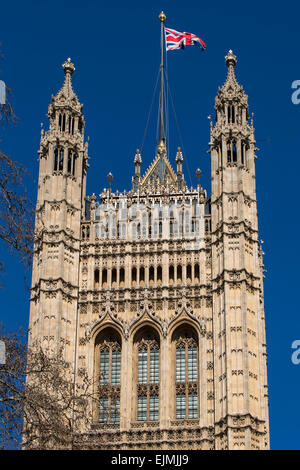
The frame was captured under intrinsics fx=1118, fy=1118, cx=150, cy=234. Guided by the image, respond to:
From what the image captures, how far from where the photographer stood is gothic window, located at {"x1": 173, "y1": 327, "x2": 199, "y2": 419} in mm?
47219

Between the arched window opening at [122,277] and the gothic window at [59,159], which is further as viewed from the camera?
the gothic window at [59,159]

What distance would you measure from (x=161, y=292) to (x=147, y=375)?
3798 mm

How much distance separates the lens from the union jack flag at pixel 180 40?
57312mm

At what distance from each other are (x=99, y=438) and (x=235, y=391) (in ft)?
19.2

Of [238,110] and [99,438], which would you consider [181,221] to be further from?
[99,438]

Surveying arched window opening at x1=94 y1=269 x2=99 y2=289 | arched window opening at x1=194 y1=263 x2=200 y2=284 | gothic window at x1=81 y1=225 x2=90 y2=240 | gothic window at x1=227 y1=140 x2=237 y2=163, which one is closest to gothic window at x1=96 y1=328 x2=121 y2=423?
arched window opening at x1=94 y1=269 x2=99 y2=289

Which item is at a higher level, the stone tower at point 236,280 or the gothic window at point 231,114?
the gothic window at point 231,114

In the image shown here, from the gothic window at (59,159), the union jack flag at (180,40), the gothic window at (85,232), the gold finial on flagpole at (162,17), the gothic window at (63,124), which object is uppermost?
the gold finial on flagpole at (162,17)

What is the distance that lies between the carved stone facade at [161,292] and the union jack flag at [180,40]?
4.22 meters

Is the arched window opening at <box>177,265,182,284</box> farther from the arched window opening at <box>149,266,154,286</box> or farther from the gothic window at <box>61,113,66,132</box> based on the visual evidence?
the gothic window at <box>61,113,66,132</box>

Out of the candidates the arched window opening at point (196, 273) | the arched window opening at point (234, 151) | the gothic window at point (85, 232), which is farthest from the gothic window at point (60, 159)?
the arched window opening at point (196, 273)

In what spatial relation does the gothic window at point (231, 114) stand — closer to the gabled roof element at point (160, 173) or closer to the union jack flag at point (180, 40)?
the gabled roof element at point (160, 173)
